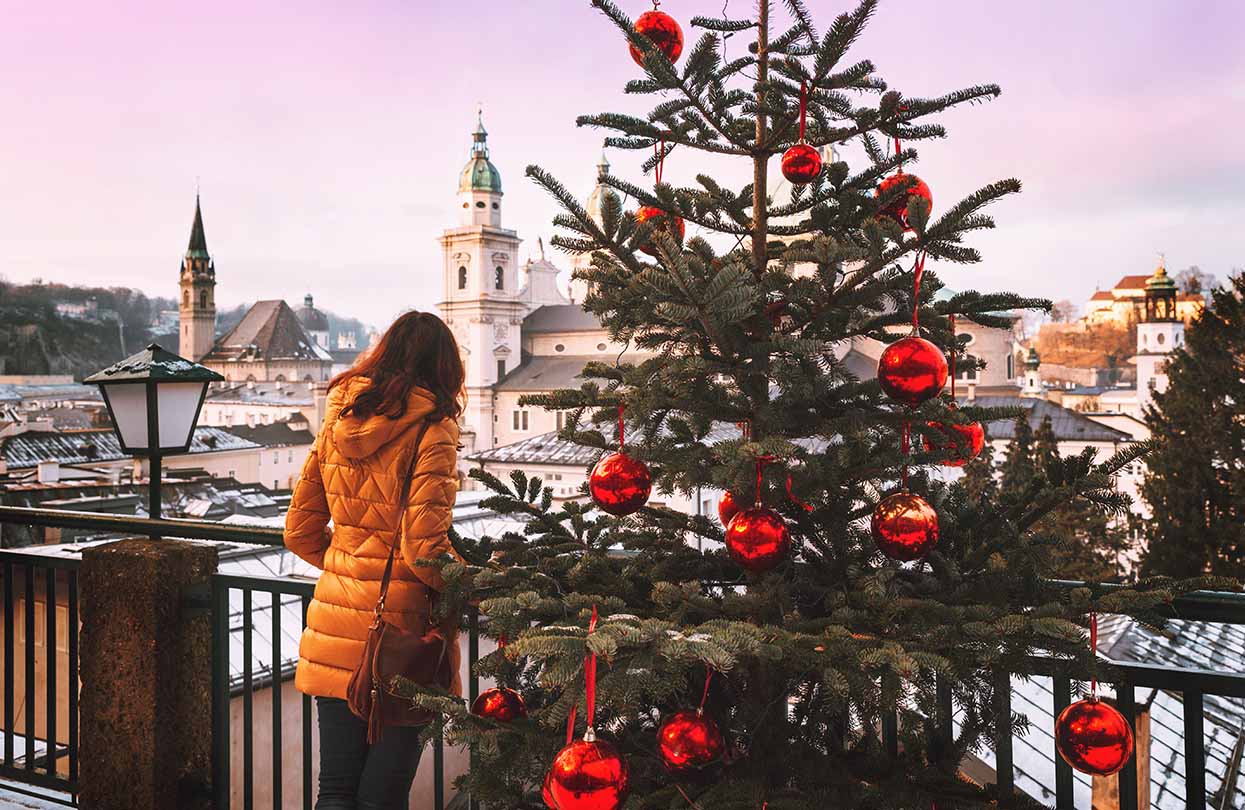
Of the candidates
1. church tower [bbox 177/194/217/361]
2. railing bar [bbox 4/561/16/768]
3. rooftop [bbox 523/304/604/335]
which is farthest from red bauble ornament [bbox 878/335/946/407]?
church tower [bbox 177/194/217/361]

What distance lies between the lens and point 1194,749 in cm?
241

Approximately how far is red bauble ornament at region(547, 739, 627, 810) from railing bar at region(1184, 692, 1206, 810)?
143 cm

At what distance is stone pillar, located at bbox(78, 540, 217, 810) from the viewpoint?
12.5 feet

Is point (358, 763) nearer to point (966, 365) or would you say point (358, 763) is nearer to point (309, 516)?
point (309, 516)

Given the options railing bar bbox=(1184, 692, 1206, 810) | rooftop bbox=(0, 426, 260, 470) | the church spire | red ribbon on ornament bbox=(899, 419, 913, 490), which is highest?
the church spire

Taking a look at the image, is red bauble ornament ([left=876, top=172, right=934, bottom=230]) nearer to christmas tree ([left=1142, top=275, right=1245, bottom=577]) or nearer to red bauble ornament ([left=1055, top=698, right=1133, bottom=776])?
red bauble ornament ([left=1055, top=698, right=1133, bottom=776])

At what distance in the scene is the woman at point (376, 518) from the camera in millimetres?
2775

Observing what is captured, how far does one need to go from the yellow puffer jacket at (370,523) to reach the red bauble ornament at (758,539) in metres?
0.86

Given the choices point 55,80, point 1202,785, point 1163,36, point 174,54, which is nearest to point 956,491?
point 1202,785

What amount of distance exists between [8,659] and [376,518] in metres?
2.59

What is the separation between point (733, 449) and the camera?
2.21 metres

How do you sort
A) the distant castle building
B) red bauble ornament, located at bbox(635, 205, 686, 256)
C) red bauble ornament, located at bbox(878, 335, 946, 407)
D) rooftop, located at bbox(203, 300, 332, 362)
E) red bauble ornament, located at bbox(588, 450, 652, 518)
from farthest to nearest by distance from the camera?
1. rooftop, located at bbox(203, 300, 332, 362)
2. the distant castle building
3. red bauble ornament, located at bbox(635, 205, 686, 256)
4. red bauble ornament, located at bbox(588, 450, 652, 518)
5. red bauble ornament, located at bbox(878, 335, 946, 407)

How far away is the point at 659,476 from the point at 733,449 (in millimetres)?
407

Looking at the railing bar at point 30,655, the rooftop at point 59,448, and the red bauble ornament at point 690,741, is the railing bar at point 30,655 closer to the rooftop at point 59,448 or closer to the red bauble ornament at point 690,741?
the red bauble ornament at point 690,741
